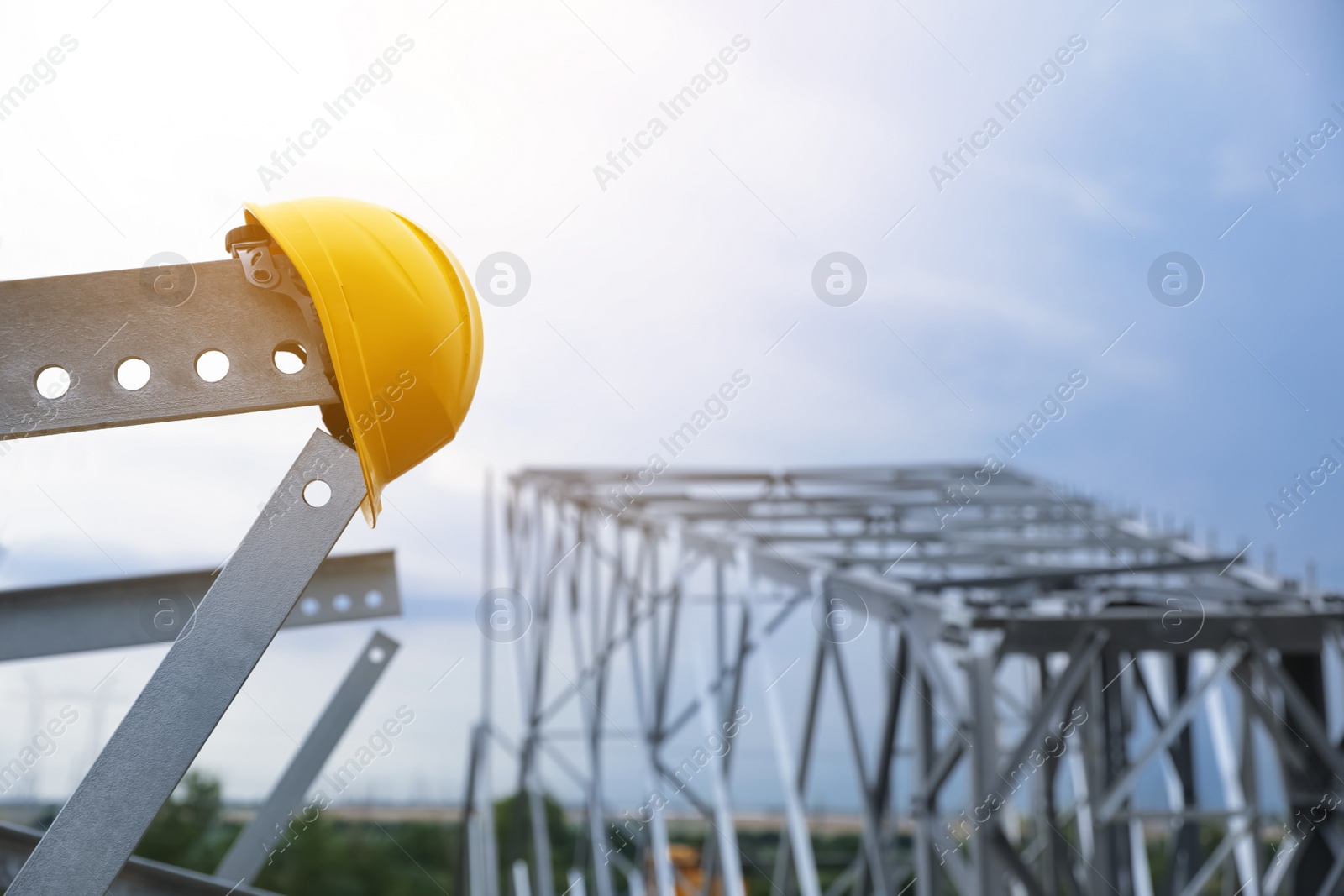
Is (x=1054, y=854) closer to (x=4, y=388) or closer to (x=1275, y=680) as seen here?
(x=1275, y=680)

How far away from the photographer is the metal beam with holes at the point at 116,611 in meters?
3.31

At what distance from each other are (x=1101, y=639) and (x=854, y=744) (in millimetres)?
2434

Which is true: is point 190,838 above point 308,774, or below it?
above

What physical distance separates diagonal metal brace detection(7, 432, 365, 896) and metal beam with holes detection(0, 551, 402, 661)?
1.33 meters

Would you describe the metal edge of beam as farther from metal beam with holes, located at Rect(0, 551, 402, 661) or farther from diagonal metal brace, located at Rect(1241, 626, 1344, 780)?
diagonal metal brace, located at Rect(1241, 626, 1344, 780)

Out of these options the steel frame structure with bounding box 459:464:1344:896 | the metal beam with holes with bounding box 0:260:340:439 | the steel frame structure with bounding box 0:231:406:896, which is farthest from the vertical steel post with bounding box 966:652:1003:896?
the metal beam with holes with bounding box 0:260:340:439

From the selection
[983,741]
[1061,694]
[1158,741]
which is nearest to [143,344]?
[983,741]

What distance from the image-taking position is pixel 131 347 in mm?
1996

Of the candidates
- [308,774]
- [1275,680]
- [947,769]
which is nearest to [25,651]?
[308,774]

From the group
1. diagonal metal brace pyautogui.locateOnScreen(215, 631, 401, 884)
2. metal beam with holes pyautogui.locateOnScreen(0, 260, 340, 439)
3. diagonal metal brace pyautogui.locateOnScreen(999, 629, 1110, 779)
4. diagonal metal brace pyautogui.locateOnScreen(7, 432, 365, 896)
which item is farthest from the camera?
diagonal metal brace pyautogui.locateOnScreen(999, 629, 1110, 779)

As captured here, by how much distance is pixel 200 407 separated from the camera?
2016 millimetres

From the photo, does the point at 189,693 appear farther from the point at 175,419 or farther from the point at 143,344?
the point at 143,344

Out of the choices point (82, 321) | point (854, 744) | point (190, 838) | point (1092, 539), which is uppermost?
point (190, 838)

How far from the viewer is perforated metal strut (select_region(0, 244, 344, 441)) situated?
6.36 ft
